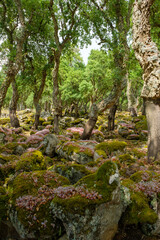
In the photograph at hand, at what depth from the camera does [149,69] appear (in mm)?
6699

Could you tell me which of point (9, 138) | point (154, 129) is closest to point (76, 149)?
→ point (154, 129)

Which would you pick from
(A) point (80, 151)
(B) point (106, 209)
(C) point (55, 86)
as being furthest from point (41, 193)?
(C) point (55, 86)

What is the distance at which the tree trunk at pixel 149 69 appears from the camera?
20.9 ft

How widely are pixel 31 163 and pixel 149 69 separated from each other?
21.9ft

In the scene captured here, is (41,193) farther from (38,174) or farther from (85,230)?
(85,230)

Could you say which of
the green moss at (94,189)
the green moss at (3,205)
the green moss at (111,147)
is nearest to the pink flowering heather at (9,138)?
the green moss at (111,147)

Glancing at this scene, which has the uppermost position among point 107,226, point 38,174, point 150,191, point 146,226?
point 38,174

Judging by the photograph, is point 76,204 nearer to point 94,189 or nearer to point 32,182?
point 94,189

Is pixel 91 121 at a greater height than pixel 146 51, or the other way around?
pixel 146 51

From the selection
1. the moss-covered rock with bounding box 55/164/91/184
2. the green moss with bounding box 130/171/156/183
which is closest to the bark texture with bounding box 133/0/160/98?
the green moss with bounding box 130/171/156/183

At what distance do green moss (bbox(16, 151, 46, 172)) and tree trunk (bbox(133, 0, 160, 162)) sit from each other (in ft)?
15.8

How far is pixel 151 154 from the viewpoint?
21.1 ft

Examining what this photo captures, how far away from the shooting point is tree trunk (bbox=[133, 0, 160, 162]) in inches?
251

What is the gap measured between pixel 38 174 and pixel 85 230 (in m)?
2.08
